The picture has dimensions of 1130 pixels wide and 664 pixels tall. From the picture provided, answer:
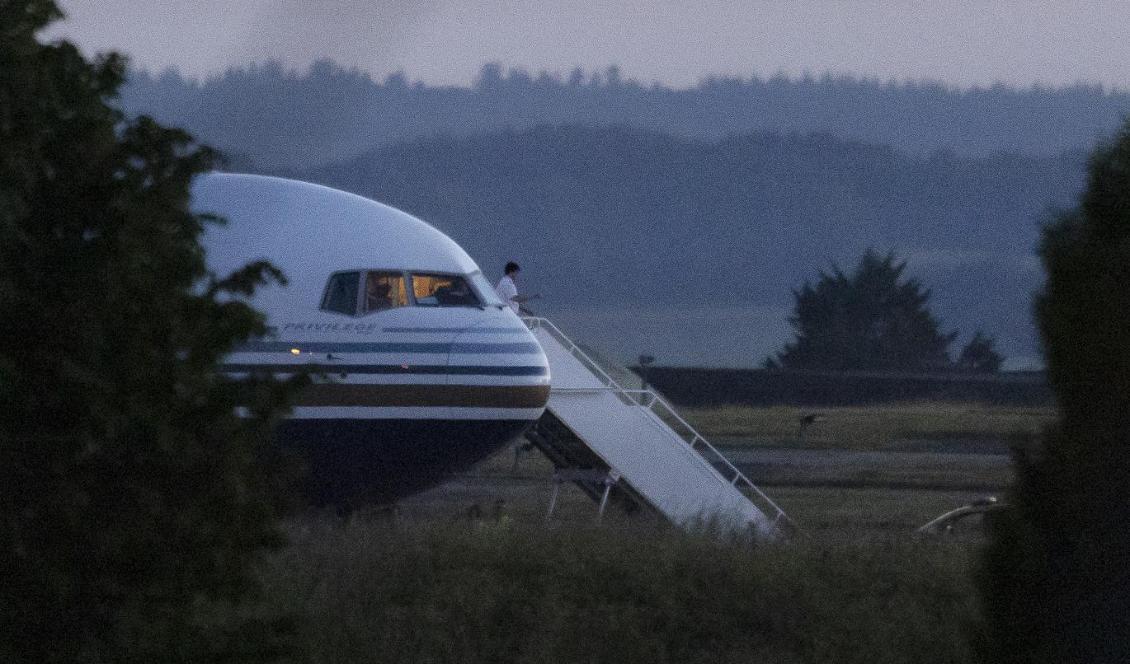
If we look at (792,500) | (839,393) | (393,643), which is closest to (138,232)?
(393,643)

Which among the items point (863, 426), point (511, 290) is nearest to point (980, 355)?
point (863, 426)

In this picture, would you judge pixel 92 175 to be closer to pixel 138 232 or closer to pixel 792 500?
pixel 138 232

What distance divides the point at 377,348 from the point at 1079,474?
41.5ft

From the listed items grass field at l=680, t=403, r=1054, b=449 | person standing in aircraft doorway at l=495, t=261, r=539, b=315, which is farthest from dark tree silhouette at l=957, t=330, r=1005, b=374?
person standing in aircraft doorway at l=495, t=261, r=539, b=315

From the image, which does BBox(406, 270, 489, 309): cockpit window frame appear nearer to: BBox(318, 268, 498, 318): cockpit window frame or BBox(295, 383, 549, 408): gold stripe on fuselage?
BBox(318, 268, 498, 318): cockpit window frame

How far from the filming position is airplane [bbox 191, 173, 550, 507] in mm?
19703

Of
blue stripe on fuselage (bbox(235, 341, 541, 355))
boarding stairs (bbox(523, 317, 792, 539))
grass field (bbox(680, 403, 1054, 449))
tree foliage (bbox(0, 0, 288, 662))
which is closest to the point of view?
tree foliage (bbox(0, 0, 288, 662))

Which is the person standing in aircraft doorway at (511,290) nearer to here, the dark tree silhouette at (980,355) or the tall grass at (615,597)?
the tall grass at (615,597)

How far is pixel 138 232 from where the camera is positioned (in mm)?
6367

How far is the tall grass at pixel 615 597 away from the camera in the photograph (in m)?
12.9

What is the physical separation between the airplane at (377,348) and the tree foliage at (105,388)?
41.9 feet

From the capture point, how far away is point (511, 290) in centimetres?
2422

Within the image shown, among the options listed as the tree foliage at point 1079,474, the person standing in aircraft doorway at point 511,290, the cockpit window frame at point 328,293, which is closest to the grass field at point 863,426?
the person standing in aircraft doorway at point 511,290

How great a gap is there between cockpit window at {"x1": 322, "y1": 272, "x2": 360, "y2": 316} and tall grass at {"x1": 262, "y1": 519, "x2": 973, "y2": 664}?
5079 millimetres
